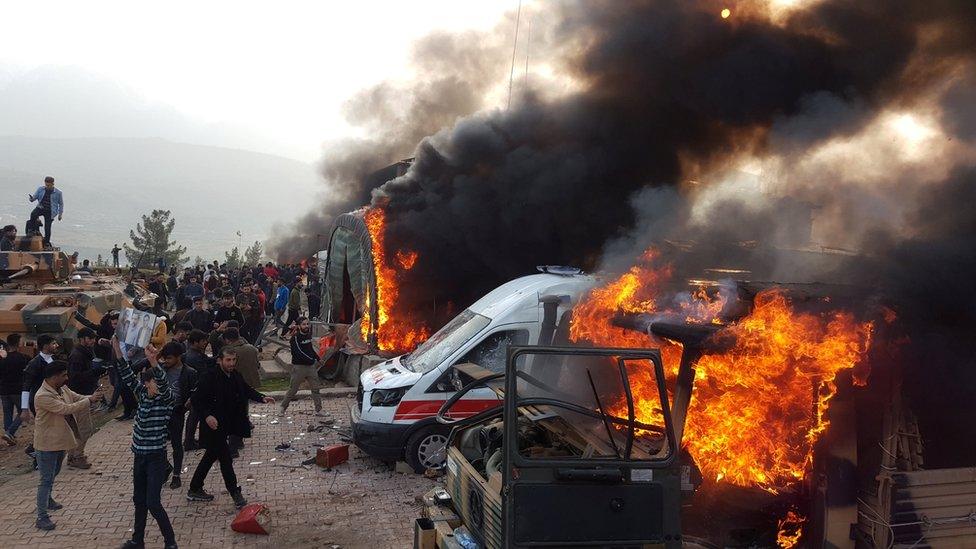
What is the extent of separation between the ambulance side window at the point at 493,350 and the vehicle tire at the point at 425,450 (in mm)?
886

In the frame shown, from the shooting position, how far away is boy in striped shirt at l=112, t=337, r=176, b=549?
568cm

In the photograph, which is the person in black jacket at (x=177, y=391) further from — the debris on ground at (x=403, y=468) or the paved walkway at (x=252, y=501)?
the debris on ground at (x=403, y=468)

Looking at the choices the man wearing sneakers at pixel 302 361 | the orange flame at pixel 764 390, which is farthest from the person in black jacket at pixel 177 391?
the orange flame at pixel 764 390

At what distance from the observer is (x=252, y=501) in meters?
7.09

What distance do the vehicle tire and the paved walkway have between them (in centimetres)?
17

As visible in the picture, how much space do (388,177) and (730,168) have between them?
59.4 feet

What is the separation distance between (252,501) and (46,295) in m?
8.52

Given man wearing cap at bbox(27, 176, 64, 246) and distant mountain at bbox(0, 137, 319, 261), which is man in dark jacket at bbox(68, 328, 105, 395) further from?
distant mountain at bbox(0, 137, 319, 261)

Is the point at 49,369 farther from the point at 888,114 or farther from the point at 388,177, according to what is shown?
the point at 388,177

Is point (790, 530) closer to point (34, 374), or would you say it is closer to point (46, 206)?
point (34, 374)

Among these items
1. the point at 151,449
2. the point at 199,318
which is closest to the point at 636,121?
the point at 199,318

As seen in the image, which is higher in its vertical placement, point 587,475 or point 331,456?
point 587,475

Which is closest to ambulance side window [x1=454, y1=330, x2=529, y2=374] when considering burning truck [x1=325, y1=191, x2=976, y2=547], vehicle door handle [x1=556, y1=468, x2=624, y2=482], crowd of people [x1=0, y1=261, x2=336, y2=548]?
crowd of people [x1=0, y1=261, x2=336, y2=548]

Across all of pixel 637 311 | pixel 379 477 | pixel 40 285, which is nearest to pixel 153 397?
pixel 379 477
